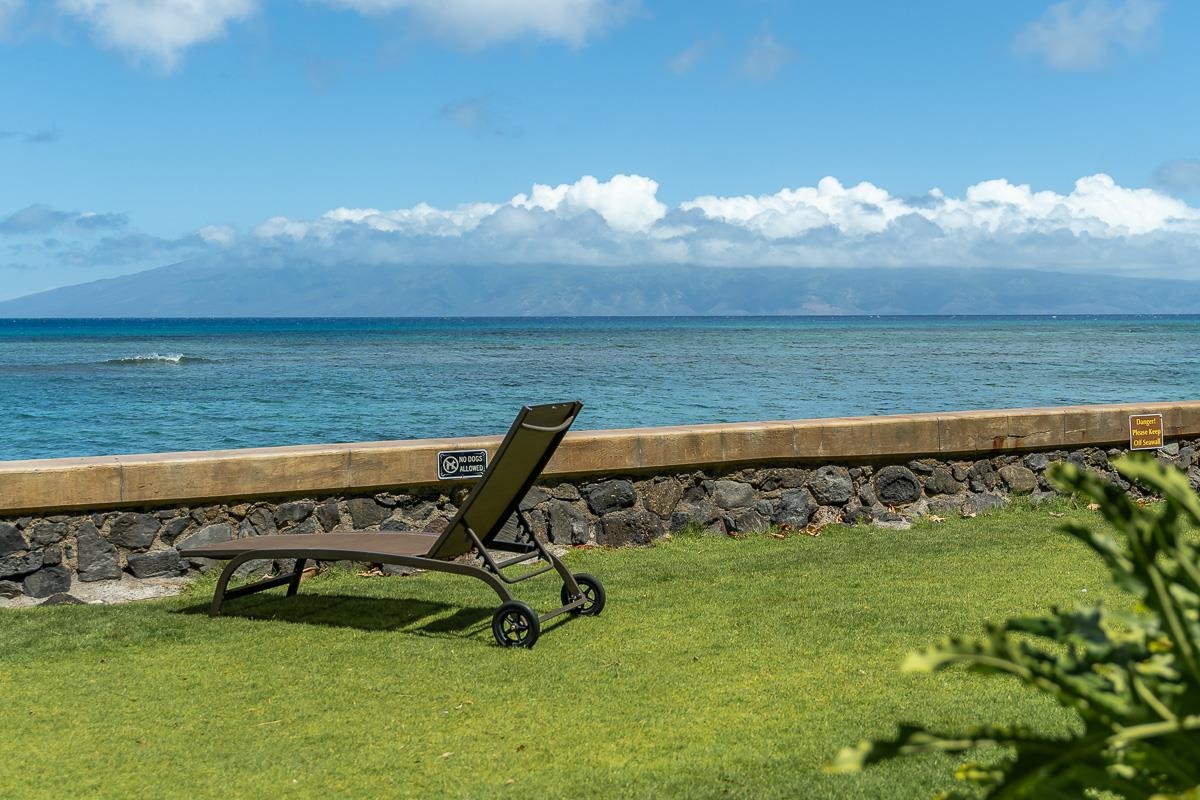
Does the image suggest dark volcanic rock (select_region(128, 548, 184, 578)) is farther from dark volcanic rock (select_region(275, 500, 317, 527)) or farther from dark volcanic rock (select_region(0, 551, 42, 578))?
dark volcanic rock (select_region(275, 500, 317, 527))

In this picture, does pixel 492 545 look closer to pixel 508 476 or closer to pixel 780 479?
pixel 508 476

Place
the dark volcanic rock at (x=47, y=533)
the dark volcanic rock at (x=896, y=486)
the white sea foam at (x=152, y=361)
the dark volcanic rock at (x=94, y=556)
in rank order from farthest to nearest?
1. the white sea foam at (x=152, y=361)
2. the dark volcanic rock at (x=896, y=486)
3. the dark volcanic rock at (x=94, y=556)
4. the dark volcanic rock at (x=47, y=533)

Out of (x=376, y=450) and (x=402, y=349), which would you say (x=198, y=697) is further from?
(x=402, y=349)

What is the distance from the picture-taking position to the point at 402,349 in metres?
64.2

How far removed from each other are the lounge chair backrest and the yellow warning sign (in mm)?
5258

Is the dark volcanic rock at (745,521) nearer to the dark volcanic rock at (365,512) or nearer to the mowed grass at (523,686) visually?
the mowed grass at (523,686)

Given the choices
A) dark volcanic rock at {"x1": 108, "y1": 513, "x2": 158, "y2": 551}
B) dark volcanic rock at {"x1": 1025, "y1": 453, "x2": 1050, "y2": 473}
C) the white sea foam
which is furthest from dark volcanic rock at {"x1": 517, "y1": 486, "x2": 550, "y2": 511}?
the white sea foam

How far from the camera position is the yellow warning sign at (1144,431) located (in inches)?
360

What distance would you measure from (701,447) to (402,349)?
188 feet

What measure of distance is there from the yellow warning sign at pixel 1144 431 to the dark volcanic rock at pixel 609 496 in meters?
3.97

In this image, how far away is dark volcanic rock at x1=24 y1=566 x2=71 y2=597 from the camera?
6.68m

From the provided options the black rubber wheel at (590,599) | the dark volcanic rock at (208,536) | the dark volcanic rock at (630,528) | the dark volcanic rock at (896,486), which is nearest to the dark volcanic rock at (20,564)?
the dark volcanic rock at (208,536)

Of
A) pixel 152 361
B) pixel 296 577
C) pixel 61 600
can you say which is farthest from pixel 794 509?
pixel 152 361

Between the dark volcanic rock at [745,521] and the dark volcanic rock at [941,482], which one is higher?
the dark volcanic rock at [941,482]
